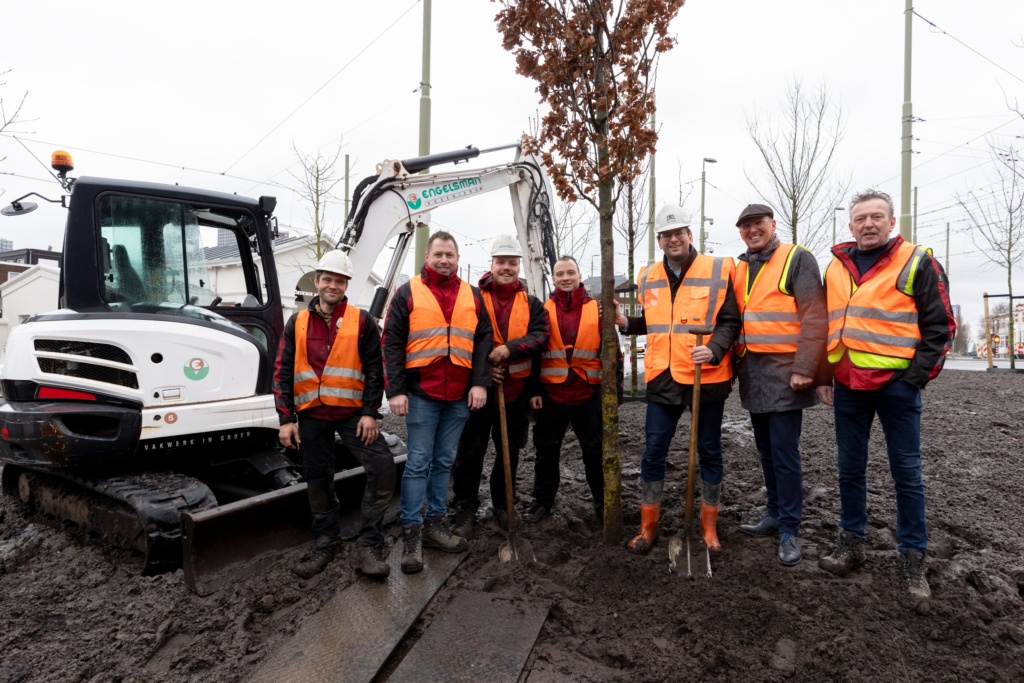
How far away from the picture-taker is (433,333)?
13.2ft

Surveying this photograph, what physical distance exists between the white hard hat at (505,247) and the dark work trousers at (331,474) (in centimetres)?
147

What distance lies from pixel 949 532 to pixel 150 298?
577cm

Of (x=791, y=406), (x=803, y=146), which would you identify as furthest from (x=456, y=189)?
(x=803, y=146)

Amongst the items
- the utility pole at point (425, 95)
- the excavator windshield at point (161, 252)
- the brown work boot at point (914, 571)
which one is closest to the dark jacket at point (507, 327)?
the excavator windshield at point (161, 252)

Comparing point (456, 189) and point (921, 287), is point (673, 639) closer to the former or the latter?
point (921, 287)

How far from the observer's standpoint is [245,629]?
11.1 ft

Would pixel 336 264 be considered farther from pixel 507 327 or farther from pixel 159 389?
pixel 159 389

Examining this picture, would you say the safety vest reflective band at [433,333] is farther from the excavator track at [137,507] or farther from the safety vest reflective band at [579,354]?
the excavator track at [137,507]

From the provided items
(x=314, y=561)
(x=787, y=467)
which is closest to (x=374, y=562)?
(x=314, y=561)

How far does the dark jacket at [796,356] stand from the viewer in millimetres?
3721

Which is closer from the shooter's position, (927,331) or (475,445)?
(927,331)

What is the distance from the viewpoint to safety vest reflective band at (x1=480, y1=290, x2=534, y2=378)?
446 cm

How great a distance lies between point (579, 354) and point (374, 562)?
194 cm

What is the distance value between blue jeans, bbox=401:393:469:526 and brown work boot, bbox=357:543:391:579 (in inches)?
9.1
